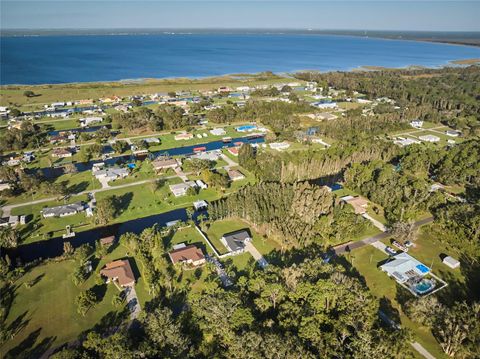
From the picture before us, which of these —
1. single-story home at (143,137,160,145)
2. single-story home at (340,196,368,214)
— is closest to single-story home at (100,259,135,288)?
single-story home at (340,196,368,214)

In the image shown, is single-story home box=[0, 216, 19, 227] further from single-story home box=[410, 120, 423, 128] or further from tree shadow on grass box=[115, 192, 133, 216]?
single-story home box=[410, 120, 423, 128]

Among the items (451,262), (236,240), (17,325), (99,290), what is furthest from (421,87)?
(17,325)

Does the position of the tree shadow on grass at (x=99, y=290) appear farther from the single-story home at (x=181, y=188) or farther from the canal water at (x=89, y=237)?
the single-story home at (x=181, y=188)

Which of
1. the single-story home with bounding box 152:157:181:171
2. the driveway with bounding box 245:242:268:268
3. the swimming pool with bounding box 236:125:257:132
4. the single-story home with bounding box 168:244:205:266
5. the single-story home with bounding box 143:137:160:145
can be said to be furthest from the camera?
the swimming pool with bounding box 236:125:257:132

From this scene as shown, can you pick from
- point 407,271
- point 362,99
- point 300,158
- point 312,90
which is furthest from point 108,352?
point 312,90

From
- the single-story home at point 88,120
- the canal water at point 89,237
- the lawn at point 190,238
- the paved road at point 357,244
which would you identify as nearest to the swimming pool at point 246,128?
the single-story home at point 88,120

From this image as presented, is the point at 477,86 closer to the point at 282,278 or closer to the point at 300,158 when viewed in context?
the point at 300,158
